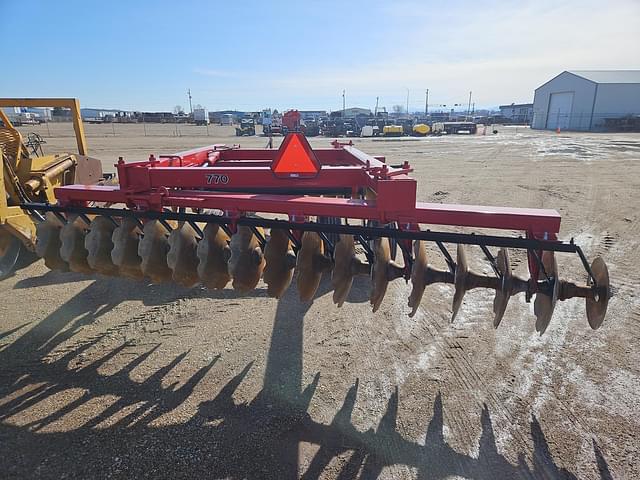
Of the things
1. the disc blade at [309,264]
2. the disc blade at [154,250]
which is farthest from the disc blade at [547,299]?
the disc blade at [154,250]

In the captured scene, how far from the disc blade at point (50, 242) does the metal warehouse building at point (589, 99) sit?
46522 mm

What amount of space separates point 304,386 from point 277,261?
0.84 metres

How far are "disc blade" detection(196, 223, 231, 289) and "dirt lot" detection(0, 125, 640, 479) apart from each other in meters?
0.62

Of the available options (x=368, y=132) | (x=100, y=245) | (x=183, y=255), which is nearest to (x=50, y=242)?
(x=100, y=245)

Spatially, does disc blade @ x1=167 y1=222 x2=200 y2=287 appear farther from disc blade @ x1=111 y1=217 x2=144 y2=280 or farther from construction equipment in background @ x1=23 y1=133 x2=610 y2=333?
disc blade @ x1=111 y1=217 x2=144 y2=280

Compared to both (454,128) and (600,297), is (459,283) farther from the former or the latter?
(454,128)

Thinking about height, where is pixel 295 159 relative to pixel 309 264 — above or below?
above

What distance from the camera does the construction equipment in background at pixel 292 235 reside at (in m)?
2.42

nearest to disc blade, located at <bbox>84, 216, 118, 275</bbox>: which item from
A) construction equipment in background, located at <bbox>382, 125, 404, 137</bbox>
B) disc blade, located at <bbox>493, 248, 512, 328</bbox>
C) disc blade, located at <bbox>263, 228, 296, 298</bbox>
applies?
disc blade, located at <bbox>263, 228, 296, 298</bbox>

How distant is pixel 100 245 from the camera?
300 centimetres

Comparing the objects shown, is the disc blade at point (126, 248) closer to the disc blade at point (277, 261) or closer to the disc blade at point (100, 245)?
the disc blade at point (100, 245)

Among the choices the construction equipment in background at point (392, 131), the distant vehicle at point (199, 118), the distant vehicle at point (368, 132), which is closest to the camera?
the construction equipment in background at point (392, 131)

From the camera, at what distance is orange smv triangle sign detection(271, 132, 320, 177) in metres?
2.99

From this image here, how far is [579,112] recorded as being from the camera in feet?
140
